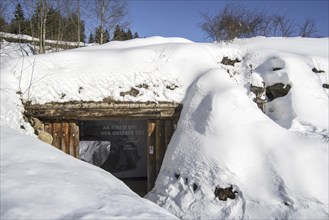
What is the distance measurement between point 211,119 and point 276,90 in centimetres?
217

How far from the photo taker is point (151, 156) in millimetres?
6977

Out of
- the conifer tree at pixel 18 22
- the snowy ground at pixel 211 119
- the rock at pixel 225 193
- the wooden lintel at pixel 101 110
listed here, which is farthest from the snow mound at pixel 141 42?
the conifer tree at pixel 18 22

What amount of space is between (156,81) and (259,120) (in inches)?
98.3

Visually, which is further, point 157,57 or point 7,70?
point 157,57

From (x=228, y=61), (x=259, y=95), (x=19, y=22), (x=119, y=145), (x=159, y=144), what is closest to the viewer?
(x=159, y=144)

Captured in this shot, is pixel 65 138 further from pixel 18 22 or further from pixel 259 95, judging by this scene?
pixel 18 22

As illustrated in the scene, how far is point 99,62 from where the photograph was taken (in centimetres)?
712

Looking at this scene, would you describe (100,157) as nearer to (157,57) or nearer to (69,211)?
(157,57)

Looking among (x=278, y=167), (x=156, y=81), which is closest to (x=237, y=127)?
A: (x=278, y=167)

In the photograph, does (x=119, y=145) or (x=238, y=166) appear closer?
(x=238, y=166)

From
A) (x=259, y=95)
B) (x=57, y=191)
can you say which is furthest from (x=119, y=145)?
(x=57, y=191)

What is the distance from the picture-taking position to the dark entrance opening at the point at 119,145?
8.79 m

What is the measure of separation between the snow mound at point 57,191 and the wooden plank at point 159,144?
3.93m

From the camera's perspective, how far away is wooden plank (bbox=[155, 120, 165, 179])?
6.89 meters
